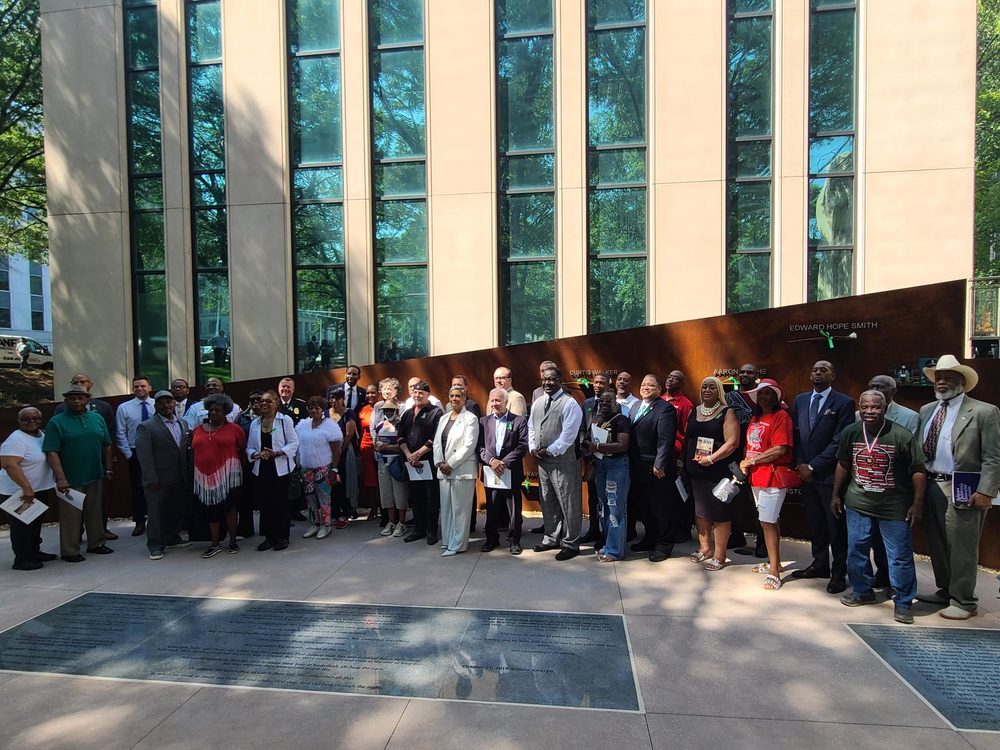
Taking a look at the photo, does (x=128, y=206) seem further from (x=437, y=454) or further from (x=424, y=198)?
(x=437, y=454)

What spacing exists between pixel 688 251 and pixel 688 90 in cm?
273

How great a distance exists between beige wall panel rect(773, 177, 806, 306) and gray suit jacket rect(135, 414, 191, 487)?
9.44m

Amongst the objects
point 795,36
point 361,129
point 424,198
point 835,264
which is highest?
point 795,36

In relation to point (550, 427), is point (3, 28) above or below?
above

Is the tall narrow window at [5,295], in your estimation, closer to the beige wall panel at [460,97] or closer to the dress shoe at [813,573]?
the beige wall panel at [460,97]

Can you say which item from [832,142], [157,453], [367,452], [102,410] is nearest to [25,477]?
[157,453]

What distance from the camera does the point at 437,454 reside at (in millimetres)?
6910

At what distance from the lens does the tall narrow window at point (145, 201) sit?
1222 centimetres

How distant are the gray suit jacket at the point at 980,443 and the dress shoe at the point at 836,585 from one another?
53.4 inches

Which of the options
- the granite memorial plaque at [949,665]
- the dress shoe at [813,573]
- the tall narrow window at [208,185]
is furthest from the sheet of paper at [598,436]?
the tall narrow window at [208,185]

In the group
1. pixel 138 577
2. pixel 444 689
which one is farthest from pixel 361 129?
pixel 444 689

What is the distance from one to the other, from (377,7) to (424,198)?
372 centimetres

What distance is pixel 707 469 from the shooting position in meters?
6.02

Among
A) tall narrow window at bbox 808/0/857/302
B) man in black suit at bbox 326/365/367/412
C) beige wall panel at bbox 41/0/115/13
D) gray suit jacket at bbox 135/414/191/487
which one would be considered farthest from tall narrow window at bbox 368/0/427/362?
tall narrow window at bbox 808/0/857/302
